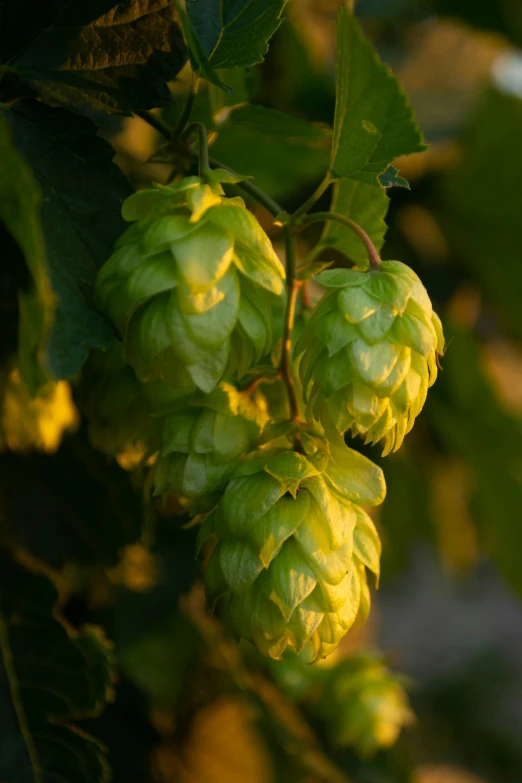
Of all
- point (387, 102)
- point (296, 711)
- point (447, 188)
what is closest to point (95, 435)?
point (387, 102)

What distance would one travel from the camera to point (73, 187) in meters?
0.52

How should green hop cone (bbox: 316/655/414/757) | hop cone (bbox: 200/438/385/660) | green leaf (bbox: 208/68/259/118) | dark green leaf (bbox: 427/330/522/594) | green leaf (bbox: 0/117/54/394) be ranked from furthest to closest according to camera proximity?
dark green leaf (bbox: 427/330/522/594), green hop cone (bbox: 316/655/414/757), green leaf (bbox: 208/68/259/118), hop cone (bbox: 200/438/385/660), green leaf (bbox: 0/117/54/394)

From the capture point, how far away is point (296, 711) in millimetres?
1146

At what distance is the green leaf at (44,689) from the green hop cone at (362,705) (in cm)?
46

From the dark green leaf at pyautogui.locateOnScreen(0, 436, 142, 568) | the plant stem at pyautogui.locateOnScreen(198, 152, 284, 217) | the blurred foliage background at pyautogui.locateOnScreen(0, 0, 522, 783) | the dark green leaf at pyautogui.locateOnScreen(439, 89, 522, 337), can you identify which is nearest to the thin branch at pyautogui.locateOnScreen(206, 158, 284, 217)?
the plant stem at pyautogui.locateOnScreen(198, 152, 284, 217)

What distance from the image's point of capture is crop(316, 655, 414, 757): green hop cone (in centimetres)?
103

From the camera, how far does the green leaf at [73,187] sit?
0.49 m

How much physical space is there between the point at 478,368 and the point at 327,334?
0.90m

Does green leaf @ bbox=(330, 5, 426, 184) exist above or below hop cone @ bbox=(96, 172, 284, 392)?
above

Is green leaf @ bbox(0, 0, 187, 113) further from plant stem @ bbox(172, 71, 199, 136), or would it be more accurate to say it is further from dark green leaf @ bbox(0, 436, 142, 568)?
dark green leaf @ bbox(0, 436, 142, 568)

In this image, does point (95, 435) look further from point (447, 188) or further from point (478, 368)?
point (447, 188)

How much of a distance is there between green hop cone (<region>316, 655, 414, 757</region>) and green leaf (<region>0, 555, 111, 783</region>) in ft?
1.50

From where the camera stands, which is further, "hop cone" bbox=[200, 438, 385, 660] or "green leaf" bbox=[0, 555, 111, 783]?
"green leaf" bbox=[0, 555, 111, 783]

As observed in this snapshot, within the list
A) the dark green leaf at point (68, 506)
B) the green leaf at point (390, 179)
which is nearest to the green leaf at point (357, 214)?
the green leaf at point (390, 179)
